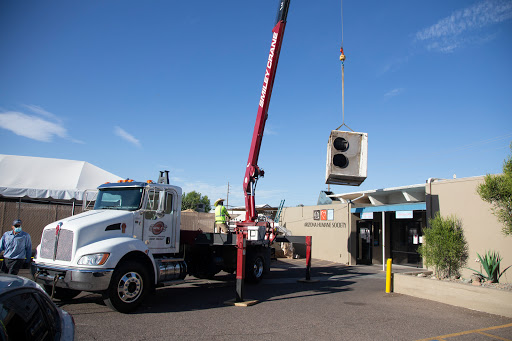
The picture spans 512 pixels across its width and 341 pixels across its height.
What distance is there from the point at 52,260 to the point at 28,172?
1103 cm

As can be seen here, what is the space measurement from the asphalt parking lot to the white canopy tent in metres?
8.22

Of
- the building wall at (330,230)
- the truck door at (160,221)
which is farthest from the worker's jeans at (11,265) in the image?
the building wall at (330,230)

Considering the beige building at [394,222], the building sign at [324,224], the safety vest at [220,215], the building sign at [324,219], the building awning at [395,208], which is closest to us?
the beige building at [394,222]

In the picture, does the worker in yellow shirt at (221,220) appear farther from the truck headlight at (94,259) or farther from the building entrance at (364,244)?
the building entrance at (364,244)

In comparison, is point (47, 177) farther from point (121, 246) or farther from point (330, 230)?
point (330, 230)

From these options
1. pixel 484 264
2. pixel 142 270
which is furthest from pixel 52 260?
pixel 484 264

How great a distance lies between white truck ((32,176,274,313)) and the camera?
6.88m

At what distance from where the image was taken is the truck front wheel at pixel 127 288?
6992 mm

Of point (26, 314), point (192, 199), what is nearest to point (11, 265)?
point (26, 314)

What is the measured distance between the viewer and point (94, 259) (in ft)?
22.5

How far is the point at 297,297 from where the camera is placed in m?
9.57

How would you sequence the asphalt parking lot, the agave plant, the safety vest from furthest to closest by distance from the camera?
the safety vest, the agave plant, the asphalt parking lot

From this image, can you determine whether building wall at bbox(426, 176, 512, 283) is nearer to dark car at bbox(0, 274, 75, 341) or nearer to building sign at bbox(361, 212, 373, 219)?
building sign at bbox(361, 212, 373, 219)

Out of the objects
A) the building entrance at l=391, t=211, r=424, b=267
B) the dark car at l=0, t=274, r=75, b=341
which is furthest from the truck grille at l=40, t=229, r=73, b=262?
the building entrance at l=391, t=211, r=424, b=267
